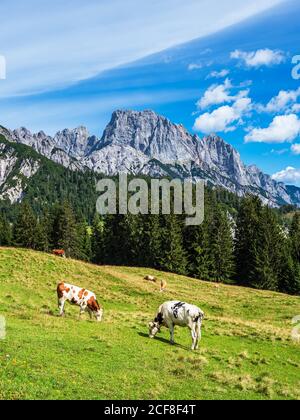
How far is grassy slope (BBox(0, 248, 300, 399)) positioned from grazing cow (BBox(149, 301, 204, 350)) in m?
0.87

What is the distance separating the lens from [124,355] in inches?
827

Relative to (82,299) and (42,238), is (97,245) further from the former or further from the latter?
(82,299)

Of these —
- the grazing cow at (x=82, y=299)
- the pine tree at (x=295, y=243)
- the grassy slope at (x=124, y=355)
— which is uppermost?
the pine tree at (x=295, y=243)

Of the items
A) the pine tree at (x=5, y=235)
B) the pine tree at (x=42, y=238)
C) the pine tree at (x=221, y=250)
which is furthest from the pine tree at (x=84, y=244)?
the pine tree at (x=221, y=250)

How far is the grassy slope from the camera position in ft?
51.5

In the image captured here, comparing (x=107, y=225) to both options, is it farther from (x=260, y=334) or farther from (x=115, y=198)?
(x=260, y=334)

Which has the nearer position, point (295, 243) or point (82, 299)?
point (82, 299)

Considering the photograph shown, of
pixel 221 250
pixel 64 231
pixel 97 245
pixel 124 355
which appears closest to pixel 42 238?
pixel 64 231

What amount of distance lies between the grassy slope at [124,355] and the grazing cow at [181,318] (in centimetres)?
87

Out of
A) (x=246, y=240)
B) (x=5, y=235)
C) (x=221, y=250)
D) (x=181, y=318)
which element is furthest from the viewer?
(x=5, y=235)

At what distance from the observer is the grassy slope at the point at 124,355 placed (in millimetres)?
15688

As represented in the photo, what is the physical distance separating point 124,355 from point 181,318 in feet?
19.7

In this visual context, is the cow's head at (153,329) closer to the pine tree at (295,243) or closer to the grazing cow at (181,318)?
the grazing cow at (181,318)
